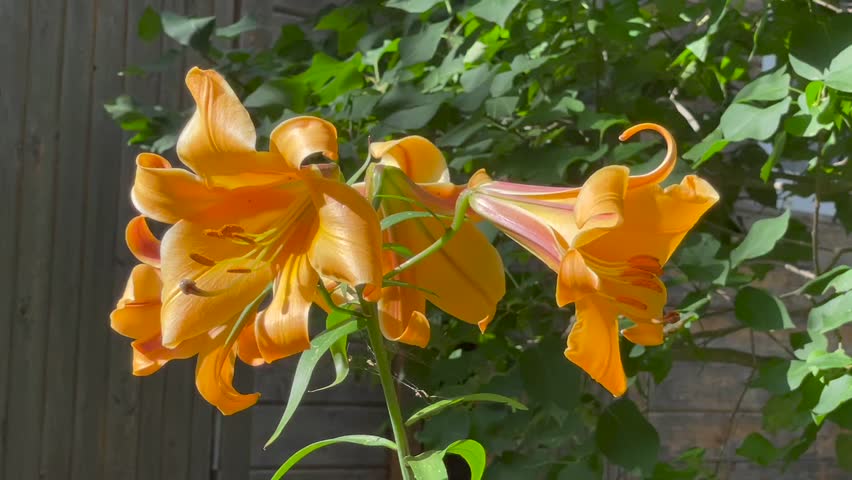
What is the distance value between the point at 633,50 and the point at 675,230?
47.4 inches

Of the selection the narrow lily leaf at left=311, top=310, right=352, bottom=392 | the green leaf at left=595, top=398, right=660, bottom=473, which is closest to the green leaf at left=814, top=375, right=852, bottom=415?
the green leaf at left=595, top=398, right=660, bottom=473

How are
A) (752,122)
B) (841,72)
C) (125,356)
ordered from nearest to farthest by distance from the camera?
(841,72)
(752,122)
(125,356)

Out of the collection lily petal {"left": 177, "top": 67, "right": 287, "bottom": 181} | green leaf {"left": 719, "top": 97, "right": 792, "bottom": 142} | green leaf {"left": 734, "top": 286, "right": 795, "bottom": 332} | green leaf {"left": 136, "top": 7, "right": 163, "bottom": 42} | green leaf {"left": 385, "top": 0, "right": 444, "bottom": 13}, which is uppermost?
lily petal {"left": 177, "top": 67, "right": 287, "bottom": 181}

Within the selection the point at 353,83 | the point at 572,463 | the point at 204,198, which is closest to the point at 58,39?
the point at 353,83

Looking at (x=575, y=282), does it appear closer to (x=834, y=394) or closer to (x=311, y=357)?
(x=311, y=357)

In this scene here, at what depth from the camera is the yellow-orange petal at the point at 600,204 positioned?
47 cm

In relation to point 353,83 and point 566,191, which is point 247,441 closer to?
point 353,83

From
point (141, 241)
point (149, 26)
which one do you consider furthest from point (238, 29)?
point (141, 241)

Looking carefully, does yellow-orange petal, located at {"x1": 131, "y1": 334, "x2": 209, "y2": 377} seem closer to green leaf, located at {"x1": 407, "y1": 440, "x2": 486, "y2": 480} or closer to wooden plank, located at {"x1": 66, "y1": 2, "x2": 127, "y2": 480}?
green leaf, located at {"x1": 407, "y1": 440, "x2": 486, "y2": 480}

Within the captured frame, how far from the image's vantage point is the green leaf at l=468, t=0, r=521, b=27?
51.9 inches

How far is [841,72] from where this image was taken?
1151mm

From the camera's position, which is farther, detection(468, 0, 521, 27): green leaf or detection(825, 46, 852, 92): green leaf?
detection(468, 0, 521, 27): green leaf

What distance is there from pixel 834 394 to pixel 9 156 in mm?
1670

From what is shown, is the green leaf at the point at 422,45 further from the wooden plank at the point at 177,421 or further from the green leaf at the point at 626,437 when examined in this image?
the wooden plank at the point at 177,421
